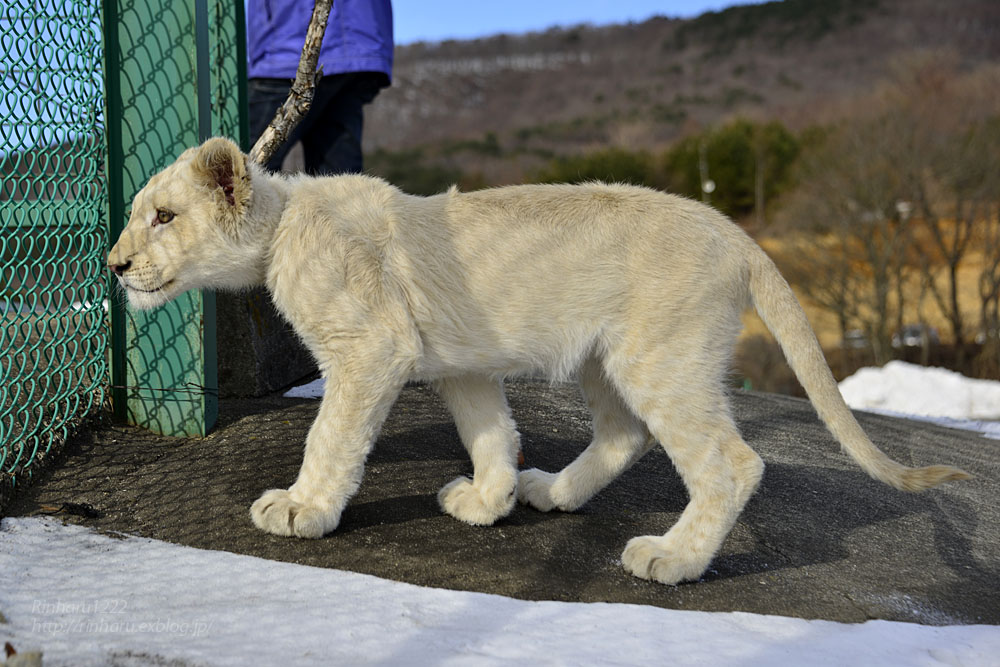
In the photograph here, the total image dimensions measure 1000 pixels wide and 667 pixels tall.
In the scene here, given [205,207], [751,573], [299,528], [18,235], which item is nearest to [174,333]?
[18,235]

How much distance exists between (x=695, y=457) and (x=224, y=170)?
2012 millimetres

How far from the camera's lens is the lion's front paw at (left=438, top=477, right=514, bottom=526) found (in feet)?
11.3

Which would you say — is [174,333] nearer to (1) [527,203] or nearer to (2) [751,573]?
(1) [527,203]

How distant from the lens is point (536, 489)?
3.74m

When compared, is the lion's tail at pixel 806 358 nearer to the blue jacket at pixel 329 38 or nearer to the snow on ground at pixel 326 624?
the snow on ground at pixel 326 624

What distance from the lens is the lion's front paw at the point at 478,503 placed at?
3453mm

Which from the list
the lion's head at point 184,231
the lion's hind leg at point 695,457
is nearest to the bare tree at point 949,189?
the lion's hind leg at point 695,457

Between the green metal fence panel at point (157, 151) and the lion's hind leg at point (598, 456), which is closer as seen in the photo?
the lion's hind leg at point (598, 456)

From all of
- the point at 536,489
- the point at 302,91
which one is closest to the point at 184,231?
the point at 302,91

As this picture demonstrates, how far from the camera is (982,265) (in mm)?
19953

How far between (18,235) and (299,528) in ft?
5.91

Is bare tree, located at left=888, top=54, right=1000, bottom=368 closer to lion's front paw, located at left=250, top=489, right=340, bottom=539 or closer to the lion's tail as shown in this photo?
the lion's tail

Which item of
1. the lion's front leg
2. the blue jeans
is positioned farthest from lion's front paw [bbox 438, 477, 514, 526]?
the blue jeans

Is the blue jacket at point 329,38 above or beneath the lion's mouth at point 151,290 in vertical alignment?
above
